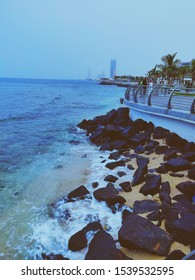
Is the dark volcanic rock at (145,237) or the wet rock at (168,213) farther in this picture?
the wet rock at (168,213)

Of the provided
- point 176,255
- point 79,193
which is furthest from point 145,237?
point 79,193

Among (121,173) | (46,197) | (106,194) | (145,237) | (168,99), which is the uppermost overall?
Result: (168,99)

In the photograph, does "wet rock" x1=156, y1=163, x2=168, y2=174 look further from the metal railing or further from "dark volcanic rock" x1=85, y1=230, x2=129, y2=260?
"dark volcanic rock" x1=85, y1=230, x2=129, y2=260

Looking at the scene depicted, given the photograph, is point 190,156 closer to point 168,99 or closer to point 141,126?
point 168,99

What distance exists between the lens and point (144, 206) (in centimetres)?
604

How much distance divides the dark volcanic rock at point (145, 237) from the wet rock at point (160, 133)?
7.03 metres

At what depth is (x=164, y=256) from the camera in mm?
4578

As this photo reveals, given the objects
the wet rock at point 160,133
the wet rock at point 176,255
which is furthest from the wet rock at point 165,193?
the wet rock at point 160,133

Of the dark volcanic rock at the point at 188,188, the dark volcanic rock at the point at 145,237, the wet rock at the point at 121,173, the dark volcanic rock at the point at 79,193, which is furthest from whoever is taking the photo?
the wet rock at the point at 121,173

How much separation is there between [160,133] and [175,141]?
1378 millimetres

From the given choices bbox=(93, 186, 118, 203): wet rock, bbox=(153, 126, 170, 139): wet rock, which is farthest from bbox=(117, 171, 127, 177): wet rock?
bbox=(153, 126, 170, 139): wet rock

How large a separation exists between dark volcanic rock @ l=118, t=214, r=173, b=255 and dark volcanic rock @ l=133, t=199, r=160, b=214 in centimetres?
89

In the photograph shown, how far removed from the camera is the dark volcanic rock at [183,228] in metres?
4.82

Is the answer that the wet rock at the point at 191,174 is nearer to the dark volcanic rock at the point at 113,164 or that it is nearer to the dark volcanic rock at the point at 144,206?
the dark volcanic rock at the point at 144,206
